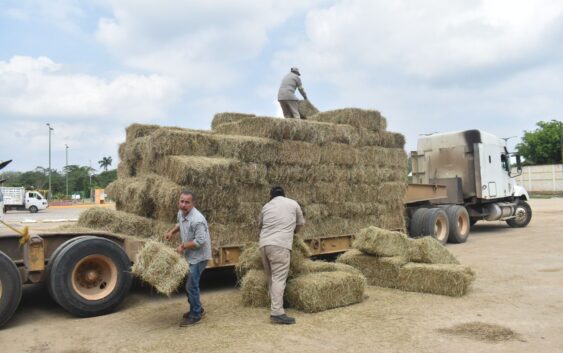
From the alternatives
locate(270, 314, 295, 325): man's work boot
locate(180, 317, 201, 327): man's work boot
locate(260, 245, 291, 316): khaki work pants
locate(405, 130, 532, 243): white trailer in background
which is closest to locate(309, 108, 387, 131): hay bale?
locate(405, 130, 532, 243): white trailer in background

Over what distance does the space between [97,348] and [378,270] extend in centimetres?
515

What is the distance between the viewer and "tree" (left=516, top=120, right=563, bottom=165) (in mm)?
61875

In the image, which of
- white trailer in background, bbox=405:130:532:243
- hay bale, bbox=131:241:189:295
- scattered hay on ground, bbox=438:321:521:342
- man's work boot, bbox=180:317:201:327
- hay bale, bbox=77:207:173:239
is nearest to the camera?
scattered hay on ground, bbox=438:321:521:342

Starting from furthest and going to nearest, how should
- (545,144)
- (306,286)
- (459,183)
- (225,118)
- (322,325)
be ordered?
(545,144) < (459,183) < (225,118) < (306,286) < (322,325)

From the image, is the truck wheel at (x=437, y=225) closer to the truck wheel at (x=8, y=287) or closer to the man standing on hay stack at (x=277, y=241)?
the man standing on hay stack at (x=277, y=241)

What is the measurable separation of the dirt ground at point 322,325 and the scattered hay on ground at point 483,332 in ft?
0.08

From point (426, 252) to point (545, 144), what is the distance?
62101 mm

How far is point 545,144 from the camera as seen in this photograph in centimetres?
6278

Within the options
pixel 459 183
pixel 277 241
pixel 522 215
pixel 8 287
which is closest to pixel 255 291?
pixel 277 241

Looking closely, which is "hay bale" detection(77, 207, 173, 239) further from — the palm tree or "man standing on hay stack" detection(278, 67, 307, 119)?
the palm tree

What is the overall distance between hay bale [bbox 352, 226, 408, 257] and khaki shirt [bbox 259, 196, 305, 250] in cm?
244

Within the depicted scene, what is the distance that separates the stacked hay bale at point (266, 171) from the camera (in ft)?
27.6

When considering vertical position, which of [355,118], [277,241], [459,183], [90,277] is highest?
A: [355,118]

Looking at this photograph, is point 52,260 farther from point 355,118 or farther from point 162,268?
point 355,118
